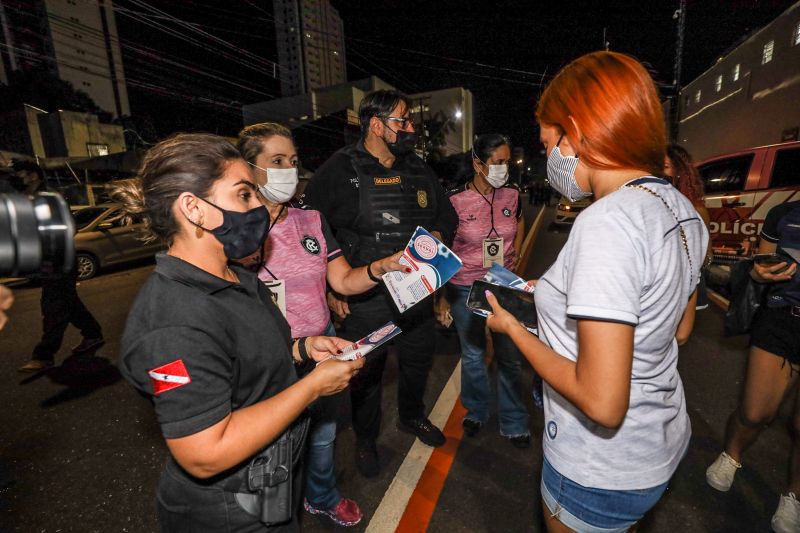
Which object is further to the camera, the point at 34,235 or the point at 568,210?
the point at 568,210

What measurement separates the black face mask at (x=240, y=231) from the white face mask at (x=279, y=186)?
0.76 m

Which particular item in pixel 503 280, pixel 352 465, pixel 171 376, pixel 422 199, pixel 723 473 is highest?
pixel 422 199

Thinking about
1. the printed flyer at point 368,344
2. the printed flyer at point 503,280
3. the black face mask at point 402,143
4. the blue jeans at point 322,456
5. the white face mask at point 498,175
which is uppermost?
the black face mask at point 402,143

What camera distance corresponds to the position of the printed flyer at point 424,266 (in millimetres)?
1981

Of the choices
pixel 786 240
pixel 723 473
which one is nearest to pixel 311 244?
pixel 786 240

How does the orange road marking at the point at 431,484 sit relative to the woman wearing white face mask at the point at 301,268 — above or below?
below

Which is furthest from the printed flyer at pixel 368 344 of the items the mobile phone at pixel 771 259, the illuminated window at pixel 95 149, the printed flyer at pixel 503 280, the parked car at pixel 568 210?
the illuminated window at pixel 95 149

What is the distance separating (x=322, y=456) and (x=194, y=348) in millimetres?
1456

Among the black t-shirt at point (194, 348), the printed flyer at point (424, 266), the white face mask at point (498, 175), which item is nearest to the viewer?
the black t-shirt at point (194, 348)

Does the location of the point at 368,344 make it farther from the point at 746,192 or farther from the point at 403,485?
the point at 746,192

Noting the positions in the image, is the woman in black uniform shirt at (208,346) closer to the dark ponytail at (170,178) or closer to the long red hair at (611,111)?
the dark ponytail at (170,178)

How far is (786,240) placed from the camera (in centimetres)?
219

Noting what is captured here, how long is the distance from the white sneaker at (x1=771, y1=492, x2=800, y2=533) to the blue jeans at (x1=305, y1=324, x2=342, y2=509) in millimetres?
2434

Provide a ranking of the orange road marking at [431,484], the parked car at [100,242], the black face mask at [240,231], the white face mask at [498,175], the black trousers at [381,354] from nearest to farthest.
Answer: the black face mask at [240,231] → the orange road marking at [431,484] → the black trousers at [381,354] → the white face mask at [498,175] → the parked car at [100,242]
